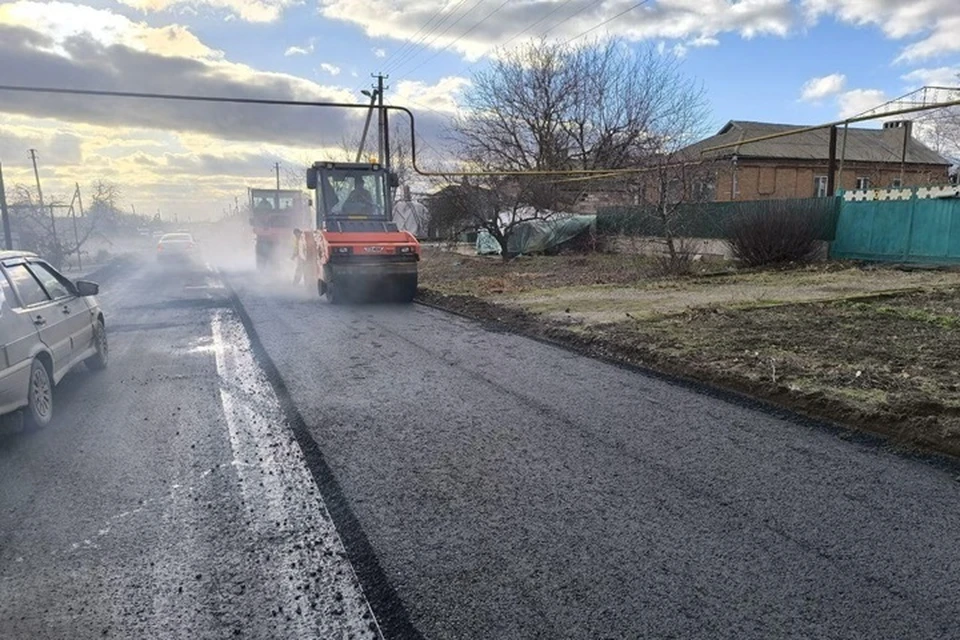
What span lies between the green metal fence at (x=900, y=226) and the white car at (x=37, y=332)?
18.3 meters

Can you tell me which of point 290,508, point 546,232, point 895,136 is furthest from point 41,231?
point 895,136

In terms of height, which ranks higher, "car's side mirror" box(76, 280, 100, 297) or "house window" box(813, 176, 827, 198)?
"house window" box(813, 176, 827, 198)

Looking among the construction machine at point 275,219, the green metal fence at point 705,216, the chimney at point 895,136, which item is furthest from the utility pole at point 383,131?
the chimney at point 895,136

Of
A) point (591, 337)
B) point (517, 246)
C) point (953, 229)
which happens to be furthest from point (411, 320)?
point (517, 246)

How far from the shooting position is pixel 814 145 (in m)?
44.4

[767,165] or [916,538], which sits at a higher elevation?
[767,165]

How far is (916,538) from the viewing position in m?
3.39

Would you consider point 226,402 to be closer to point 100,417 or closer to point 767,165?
point 100,417

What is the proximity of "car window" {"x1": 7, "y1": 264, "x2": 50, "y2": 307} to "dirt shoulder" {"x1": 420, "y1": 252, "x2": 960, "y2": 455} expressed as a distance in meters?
6.43

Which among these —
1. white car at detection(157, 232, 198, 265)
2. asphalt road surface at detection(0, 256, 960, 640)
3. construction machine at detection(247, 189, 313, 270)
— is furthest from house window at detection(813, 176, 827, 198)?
asphalt road surface at detection(0, 256, 960, 640)

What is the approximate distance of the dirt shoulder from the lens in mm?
5586

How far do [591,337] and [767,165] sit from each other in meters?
39.1

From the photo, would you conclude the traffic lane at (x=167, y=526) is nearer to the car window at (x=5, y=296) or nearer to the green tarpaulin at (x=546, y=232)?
the car window at (x=5, y=296)

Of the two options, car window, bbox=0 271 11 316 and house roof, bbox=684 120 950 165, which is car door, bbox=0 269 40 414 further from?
house roof, bbox=684 120 950 165
